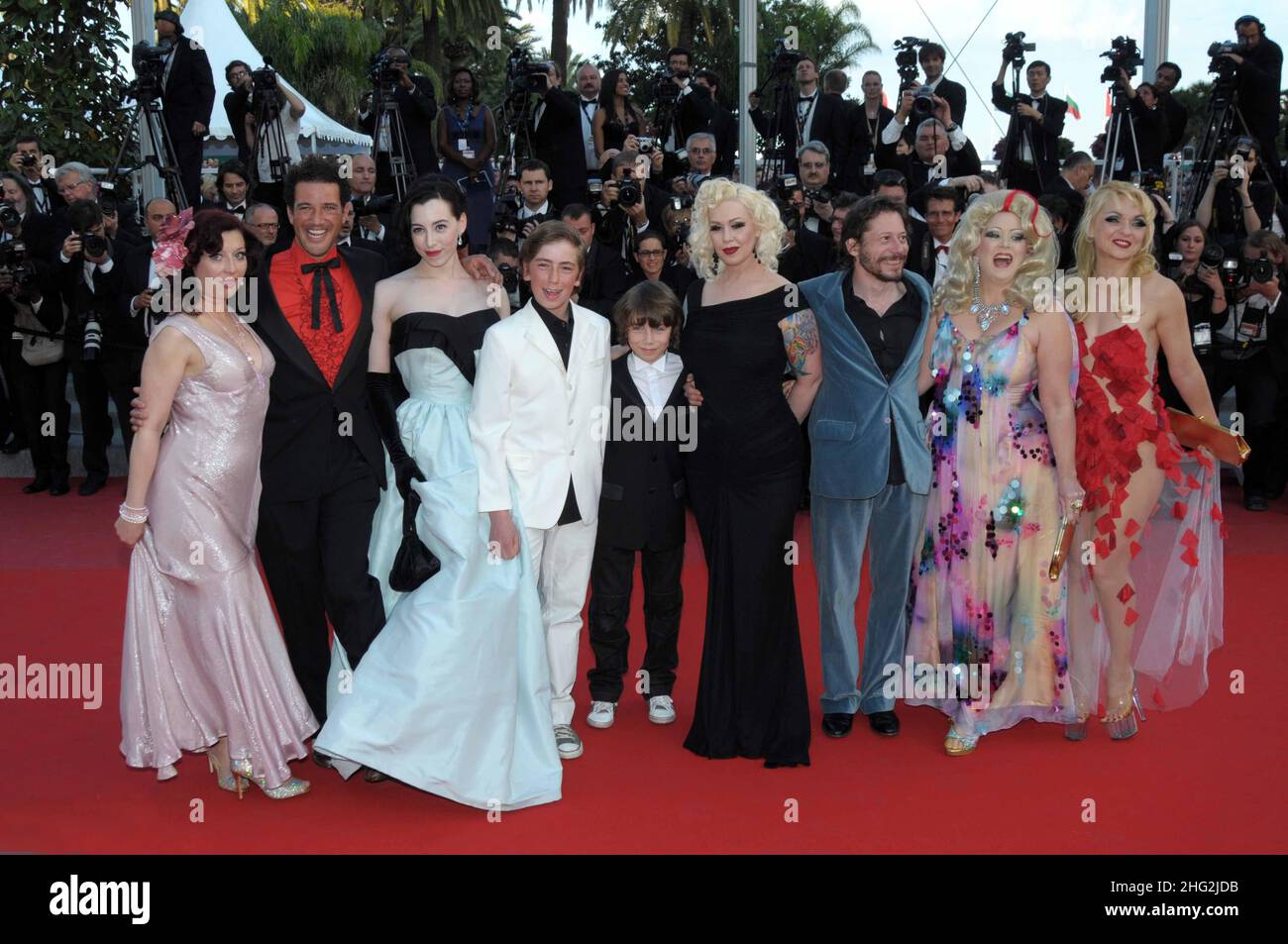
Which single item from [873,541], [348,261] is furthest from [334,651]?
[873,541]

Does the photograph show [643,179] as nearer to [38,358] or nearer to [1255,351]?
[1255,351]

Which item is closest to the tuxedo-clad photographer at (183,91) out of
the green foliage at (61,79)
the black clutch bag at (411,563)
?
the green foliage at (61,79)

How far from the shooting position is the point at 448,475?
12.3 feet

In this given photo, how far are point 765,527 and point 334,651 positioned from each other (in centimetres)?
141

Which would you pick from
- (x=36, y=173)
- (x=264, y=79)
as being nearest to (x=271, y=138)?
(x=264, y=79)

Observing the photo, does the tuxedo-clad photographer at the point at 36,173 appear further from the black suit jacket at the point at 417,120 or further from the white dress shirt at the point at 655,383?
the white dress shirt at the point at 655,383

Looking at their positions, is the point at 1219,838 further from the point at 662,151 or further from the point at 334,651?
the point at 662,151

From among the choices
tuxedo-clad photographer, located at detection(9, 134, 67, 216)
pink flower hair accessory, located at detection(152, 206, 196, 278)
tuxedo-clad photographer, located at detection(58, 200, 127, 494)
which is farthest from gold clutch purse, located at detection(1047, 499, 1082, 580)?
tuxedo-clad photographer, located at detection(9, 134, 67, 216)

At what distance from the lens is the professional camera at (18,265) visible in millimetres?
7820

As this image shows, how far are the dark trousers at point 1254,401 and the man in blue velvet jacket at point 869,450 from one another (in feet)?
13.1

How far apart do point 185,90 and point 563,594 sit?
683 cm

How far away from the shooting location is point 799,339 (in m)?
3.98

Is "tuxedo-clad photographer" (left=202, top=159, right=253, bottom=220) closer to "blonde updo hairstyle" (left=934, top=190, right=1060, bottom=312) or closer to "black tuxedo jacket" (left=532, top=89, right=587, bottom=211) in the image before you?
"black tuxedo jacket" (left=532, top=89, right=587, bottom=211)

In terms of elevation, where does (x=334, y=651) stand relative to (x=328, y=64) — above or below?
below
